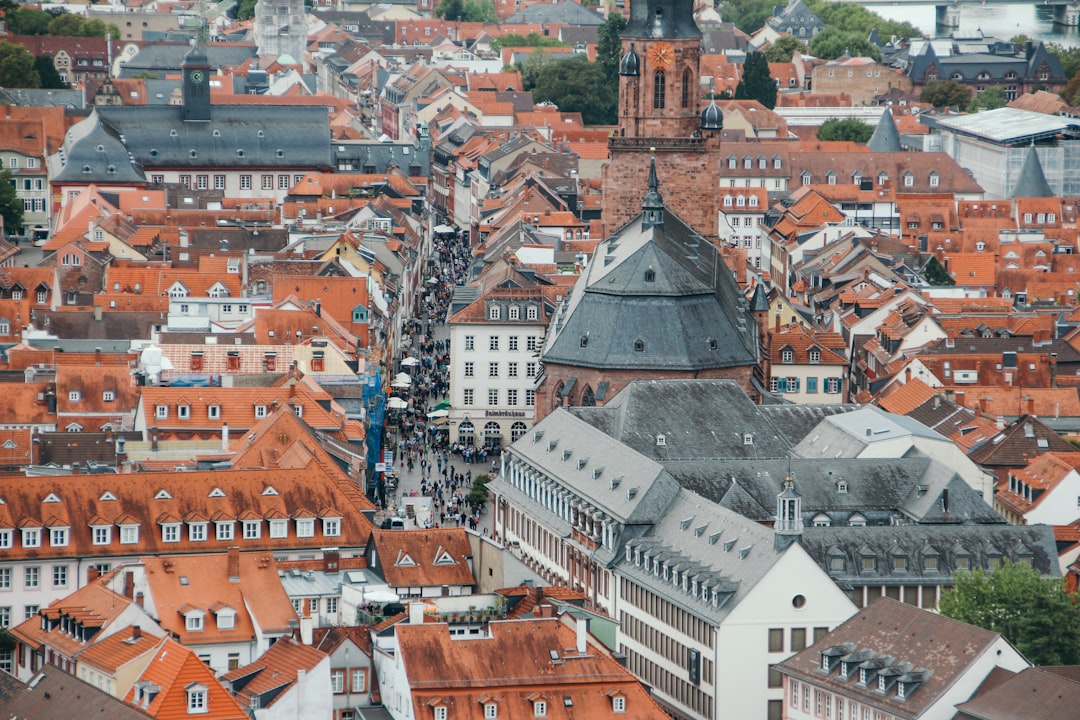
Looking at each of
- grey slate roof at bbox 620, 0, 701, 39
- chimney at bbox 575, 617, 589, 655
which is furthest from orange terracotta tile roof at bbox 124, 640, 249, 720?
grey slate roof at bbox 620, 0, 701, 39

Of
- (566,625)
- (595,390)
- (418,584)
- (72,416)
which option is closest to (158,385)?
(72,416)

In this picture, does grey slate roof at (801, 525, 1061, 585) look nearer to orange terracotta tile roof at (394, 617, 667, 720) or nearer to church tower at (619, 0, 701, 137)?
orange terracotta tile roof at (394, 617, 667, 720)

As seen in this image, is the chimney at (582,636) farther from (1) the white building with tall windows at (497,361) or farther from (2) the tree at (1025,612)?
(1) the white building with tall windows at (497,361)

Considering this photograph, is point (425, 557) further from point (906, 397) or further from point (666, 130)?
point (666, 130)

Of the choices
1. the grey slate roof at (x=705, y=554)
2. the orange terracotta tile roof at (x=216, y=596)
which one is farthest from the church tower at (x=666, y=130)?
the orange terracotta tile roof at (x=216, y=596)

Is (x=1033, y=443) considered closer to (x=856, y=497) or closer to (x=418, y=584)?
(x=856, y=497)

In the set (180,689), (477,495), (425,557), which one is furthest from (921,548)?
(477,495)
